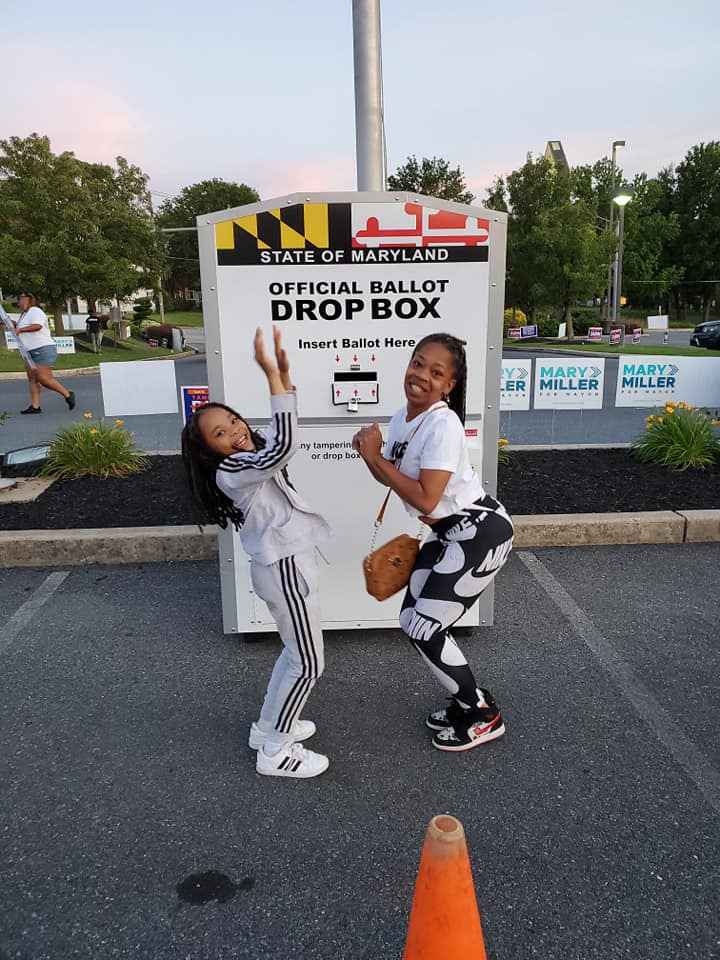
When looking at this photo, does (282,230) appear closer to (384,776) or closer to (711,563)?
(384,776)

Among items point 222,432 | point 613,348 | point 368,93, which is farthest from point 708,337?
point 222,432

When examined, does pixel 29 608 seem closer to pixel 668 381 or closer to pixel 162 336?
pixel 668 381

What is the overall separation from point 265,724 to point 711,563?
356 cm

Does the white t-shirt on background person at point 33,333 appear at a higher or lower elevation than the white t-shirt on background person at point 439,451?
higher

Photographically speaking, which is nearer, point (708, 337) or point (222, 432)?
point (222, 432)

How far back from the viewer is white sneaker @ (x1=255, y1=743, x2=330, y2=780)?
2768 mm

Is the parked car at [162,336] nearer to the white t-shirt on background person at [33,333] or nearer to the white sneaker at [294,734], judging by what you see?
the white t-shirt on background person at [33,333]

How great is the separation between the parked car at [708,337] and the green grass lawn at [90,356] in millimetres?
20839

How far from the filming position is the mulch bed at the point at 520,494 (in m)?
5.46

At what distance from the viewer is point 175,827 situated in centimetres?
251

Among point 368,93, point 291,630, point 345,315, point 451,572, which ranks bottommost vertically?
point 291,630

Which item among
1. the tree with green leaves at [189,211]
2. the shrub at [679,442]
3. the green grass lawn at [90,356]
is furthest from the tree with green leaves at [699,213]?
the shrub at [679,442]

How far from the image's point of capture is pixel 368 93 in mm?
5961

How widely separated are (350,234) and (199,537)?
256 centimetres
